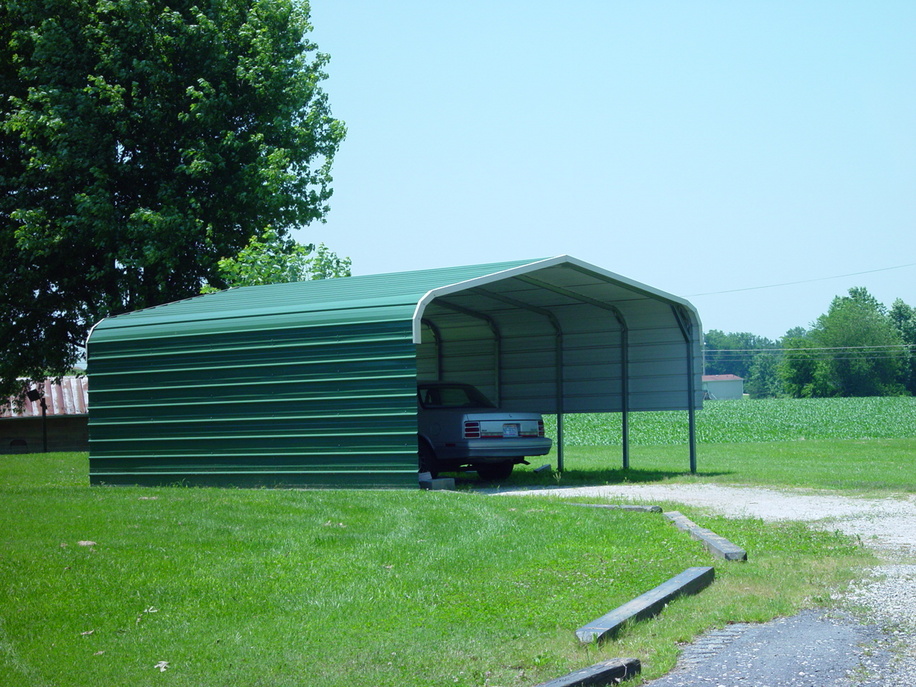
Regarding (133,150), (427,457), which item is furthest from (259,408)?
(133,150)

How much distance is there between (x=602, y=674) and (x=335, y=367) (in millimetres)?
10577

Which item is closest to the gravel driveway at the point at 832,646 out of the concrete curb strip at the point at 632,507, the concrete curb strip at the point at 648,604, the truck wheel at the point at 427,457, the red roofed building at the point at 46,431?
the concrete curb strip at the point at 648,604

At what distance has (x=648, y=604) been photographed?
685 cm

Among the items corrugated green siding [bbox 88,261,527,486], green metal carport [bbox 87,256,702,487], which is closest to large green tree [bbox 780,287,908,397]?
green metal carport [bbox 87,256,702,487]

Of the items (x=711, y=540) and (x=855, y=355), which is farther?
(x=855, y=355)

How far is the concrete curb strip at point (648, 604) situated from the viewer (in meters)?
6.09

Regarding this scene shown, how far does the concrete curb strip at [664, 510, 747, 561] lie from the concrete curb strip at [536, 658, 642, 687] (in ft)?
11.6

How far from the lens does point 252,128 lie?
1150 inches

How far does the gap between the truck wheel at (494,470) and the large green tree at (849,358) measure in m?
102

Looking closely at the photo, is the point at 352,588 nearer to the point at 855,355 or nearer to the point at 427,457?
the point at 427,457

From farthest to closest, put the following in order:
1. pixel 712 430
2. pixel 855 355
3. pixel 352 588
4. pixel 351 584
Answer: pixel 855 355, pixel 712 430, pixel 351 584, pixel 352 588

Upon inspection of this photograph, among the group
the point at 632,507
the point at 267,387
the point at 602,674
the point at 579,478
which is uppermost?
the point at 267,387

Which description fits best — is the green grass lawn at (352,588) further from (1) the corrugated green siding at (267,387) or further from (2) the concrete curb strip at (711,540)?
(1) the corrugated green siding at (267,387)

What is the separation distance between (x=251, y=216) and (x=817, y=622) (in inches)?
961
